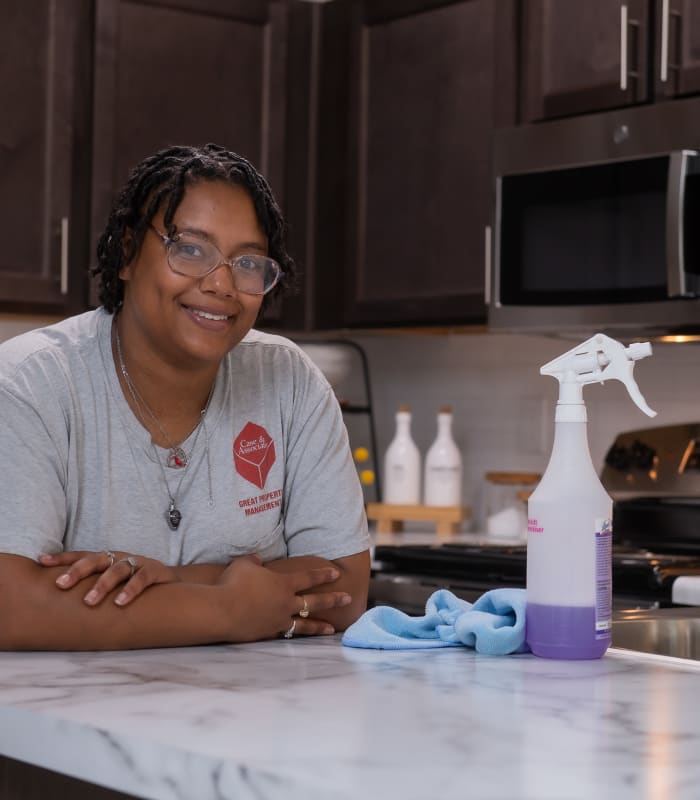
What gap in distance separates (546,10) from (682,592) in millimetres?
1390

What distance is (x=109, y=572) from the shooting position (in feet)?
5.03

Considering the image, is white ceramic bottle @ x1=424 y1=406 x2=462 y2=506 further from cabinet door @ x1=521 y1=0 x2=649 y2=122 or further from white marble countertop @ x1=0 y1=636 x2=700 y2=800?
white marble countertop @ x1=0 y1=636 x2=700 y2=800

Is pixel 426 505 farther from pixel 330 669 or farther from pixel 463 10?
pixel 330 669

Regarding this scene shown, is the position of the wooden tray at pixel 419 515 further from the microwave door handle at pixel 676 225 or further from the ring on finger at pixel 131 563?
the ring on finger at pixel 131 563

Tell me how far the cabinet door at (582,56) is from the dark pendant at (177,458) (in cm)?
162

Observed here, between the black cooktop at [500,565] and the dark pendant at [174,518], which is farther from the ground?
the dark pendant at [174,518]

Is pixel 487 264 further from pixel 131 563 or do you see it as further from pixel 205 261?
pixel 131 563

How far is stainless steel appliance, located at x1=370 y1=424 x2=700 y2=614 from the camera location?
2.82m

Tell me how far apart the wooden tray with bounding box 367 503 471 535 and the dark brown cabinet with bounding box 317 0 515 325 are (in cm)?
50

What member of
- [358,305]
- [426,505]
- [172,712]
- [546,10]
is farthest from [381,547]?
[172,712]

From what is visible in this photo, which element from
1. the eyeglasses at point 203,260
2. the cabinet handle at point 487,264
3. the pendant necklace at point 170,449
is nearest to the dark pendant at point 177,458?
the pendant necklace at point 170,449

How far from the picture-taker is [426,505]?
366 centimetres

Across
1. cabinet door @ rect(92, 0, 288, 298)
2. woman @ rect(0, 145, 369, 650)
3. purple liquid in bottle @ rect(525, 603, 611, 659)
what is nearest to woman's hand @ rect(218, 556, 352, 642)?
woman @ rect(0, 145, 369, 650)

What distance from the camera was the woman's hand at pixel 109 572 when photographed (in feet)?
4.94
